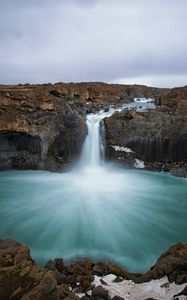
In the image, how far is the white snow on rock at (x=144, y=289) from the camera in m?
5.64

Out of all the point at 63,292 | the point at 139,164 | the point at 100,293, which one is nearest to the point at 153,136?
the point at 139,164

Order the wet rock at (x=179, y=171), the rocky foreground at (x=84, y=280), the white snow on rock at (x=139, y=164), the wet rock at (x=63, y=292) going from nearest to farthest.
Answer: the rocky foreground at (x=84, y=280)
the wet rock at (x=63, y=292)
the wet rock at (x=179, y=171)
the white snow on rock at (x=139, y=164)

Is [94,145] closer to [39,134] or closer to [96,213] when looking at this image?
[39,134]

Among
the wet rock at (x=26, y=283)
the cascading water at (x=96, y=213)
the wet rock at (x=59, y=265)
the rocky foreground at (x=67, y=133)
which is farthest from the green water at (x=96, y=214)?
the wet rock at (x=26, y=283)

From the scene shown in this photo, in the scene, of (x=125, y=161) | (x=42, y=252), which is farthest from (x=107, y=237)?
(x=125, y=161)

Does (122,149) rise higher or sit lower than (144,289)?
higher

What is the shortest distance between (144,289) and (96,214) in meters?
6.17

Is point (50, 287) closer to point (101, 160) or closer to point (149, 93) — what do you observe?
point (101, 160)

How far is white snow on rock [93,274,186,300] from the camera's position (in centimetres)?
564

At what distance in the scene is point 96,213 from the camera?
12297mm

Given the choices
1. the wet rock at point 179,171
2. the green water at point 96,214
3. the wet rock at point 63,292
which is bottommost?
the green water at point 96,214

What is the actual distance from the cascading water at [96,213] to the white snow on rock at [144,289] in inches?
77.8

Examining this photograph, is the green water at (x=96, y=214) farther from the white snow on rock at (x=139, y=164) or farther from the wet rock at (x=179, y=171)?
the white snow on rock at (x=139, y=164)

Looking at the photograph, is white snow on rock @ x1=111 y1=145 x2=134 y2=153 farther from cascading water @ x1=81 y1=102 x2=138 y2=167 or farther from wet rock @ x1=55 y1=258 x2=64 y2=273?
wet rock @ x1=55 y1=258 x2=64 y2=273
